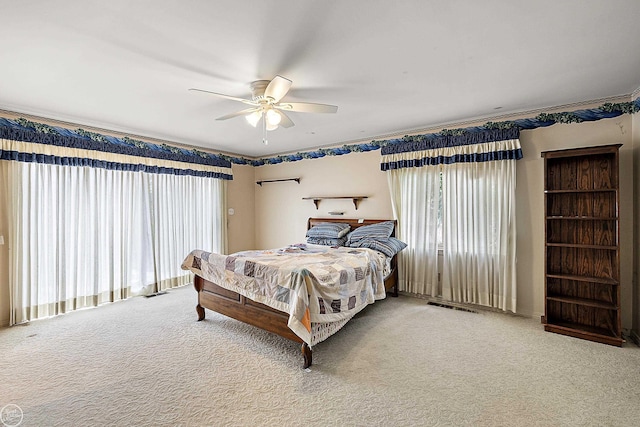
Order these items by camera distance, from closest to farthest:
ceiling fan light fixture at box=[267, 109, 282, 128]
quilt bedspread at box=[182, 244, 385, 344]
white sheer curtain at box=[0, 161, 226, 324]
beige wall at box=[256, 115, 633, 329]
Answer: quilt bedspread at box=[182, 244, 385, 344], ceiling fan light fixture at box=[267, 109, 282, 128], beige wall at box=[256, 115, 633, 329], white sheer curtain at box=[0, 161, 226, 324]

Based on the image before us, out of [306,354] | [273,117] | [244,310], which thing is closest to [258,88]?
[273,117]

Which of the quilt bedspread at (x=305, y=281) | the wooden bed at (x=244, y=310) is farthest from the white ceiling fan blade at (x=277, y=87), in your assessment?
the wooden bed at (x=244, y=310)

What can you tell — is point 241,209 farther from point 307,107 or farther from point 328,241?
point 307,107

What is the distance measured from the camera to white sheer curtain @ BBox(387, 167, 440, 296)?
14.0 feet

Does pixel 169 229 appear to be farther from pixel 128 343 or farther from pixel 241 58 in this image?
pixel 241 58

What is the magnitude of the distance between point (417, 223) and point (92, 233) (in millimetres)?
4702

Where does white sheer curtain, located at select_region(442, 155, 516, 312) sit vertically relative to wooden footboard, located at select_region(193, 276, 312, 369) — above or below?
above

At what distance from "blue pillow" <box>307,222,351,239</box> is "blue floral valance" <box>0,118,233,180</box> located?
233 cm

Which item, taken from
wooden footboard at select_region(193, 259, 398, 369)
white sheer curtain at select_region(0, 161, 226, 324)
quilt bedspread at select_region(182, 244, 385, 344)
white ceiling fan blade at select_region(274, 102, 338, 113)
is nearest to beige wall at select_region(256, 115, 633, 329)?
quilt bedspread at select_region(182, 244, 385, 344)

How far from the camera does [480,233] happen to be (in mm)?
3896

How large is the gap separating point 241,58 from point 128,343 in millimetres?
3015

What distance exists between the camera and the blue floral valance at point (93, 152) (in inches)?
136

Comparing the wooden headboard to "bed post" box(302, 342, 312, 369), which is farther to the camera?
the wooden headboard

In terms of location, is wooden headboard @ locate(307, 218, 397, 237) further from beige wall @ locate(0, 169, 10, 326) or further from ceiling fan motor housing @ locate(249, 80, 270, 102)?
beige wall @ locate(0, 169, 10, 326)
